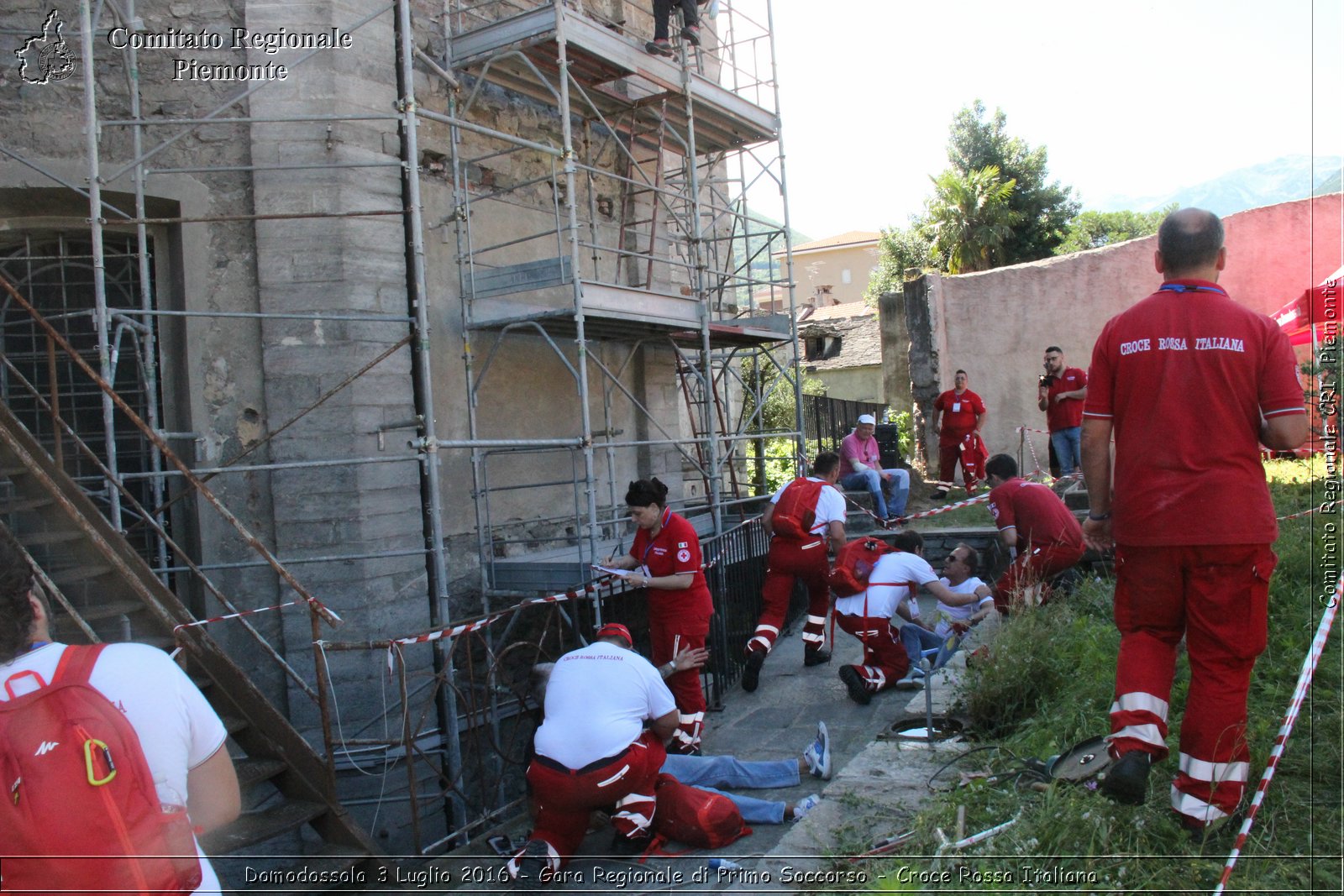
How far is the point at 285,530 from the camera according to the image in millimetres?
7277

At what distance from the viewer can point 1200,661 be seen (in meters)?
3.20

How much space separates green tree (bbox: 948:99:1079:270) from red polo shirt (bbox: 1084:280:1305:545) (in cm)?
2866

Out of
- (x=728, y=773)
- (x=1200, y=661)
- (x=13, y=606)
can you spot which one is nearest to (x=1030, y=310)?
(x=728, y=773)

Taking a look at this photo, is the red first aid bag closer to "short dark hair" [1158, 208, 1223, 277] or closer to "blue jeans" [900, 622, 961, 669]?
"blue jeans" [900, 622, 961, 669]

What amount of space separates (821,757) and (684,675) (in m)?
1.18

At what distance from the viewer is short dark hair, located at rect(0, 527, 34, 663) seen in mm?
2334

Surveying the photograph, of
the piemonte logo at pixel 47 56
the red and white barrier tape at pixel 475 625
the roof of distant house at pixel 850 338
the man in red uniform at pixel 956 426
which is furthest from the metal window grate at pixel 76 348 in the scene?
the roof of distant house at pixel 850 338

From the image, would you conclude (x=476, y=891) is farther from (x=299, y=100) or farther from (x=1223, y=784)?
(x=299, y=100)

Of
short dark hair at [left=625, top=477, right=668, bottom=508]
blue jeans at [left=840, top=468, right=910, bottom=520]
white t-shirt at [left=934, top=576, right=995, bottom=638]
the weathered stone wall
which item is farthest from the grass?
the weathered stone wall

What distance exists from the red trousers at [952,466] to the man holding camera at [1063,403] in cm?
161

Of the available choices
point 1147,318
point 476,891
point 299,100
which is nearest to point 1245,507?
point 1147,318

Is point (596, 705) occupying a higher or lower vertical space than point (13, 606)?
lower

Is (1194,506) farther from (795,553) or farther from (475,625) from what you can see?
(795,553)

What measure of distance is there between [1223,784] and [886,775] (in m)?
1.55
